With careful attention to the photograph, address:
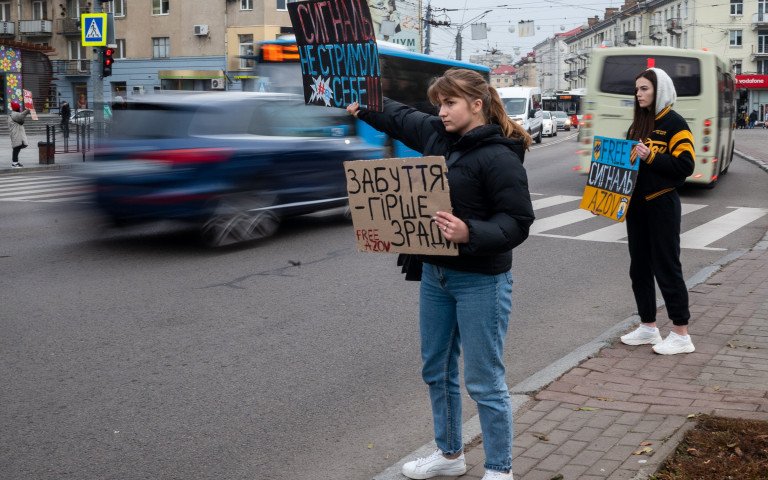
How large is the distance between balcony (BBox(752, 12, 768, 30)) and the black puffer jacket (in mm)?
88052

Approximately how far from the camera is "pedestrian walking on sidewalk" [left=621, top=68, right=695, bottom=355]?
20.1ft

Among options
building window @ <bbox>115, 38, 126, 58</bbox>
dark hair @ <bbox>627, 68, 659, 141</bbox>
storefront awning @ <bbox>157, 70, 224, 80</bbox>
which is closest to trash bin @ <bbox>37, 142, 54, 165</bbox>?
dark hair @ <bbox>627, 68, 659, 141</bbox>

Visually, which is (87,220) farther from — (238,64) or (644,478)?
(238,64)

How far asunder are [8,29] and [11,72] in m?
13.7

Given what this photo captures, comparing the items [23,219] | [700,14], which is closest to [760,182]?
[23,219]

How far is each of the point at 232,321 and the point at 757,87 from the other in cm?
8512

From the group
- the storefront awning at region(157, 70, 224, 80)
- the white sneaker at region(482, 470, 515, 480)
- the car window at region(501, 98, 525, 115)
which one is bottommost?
the white sneaker at region(482, 470, 515, 480)

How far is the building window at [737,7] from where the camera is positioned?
83750 mm

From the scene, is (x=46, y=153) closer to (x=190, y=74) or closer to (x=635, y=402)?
(x=635, y=402)

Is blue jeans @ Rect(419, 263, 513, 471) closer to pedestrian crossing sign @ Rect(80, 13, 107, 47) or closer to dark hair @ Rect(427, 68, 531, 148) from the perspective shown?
dark hair @ Rect(427, 68, 531, 148)

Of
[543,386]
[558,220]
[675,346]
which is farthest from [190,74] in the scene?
[543,386]

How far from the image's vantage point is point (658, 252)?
20.3 feet

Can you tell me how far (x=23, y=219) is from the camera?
13703mm

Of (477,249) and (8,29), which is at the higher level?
(8,29)
